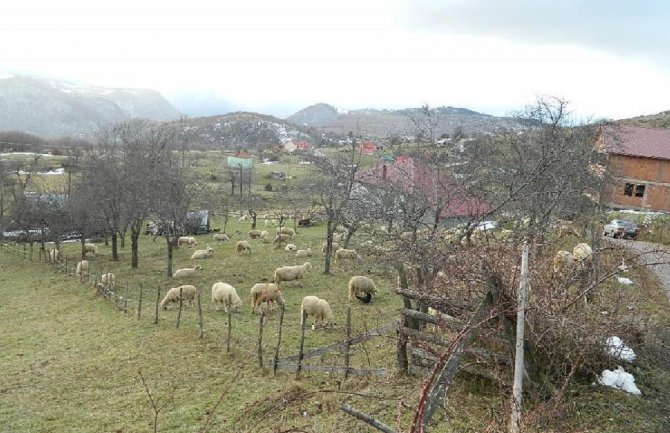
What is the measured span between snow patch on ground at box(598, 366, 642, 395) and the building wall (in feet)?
126

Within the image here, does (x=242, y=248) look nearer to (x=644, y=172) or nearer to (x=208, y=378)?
(x=208, y=378)

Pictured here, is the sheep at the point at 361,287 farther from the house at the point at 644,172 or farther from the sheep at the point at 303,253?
the house at the point at 644,172

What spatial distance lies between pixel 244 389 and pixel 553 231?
13.9 metres

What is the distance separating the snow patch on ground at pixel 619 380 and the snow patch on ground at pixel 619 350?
412 millimetres

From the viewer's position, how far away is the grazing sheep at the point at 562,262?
38.3 feet

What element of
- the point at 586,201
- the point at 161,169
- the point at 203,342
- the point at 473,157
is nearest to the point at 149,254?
the point at 161,169

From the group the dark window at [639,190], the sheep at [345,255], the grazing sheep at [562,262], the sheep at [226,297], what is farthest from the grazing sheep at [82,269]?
the dark window at [639,190]

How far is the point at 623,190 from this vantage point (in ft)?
144

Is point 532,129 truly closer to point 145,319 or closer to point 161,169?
point 145,319

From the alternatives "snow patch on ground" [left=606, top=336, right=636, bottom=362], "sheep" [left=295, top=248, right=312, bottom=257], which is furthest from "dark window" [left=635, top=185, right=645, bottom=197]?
"snow patch on ground" [left=606, top=336, right=636, bottom=362]

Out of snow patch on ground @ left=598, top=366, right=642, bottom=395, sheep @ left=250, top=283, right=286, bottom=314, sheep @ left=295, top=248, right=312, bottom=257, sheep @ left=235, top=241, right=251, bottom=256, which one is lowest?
sheep @ left=235, top=241, right=251, bottom=256

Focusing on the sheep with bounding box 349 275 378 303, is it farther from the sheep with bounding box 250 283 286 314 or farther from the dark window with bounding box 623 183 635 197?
the dark window with bounding box 623 183 635 197

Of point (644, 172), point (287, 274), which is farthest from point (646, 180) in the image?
point (287, 274)

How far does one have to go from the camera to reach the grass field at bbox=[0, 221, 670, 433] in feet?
27.3
